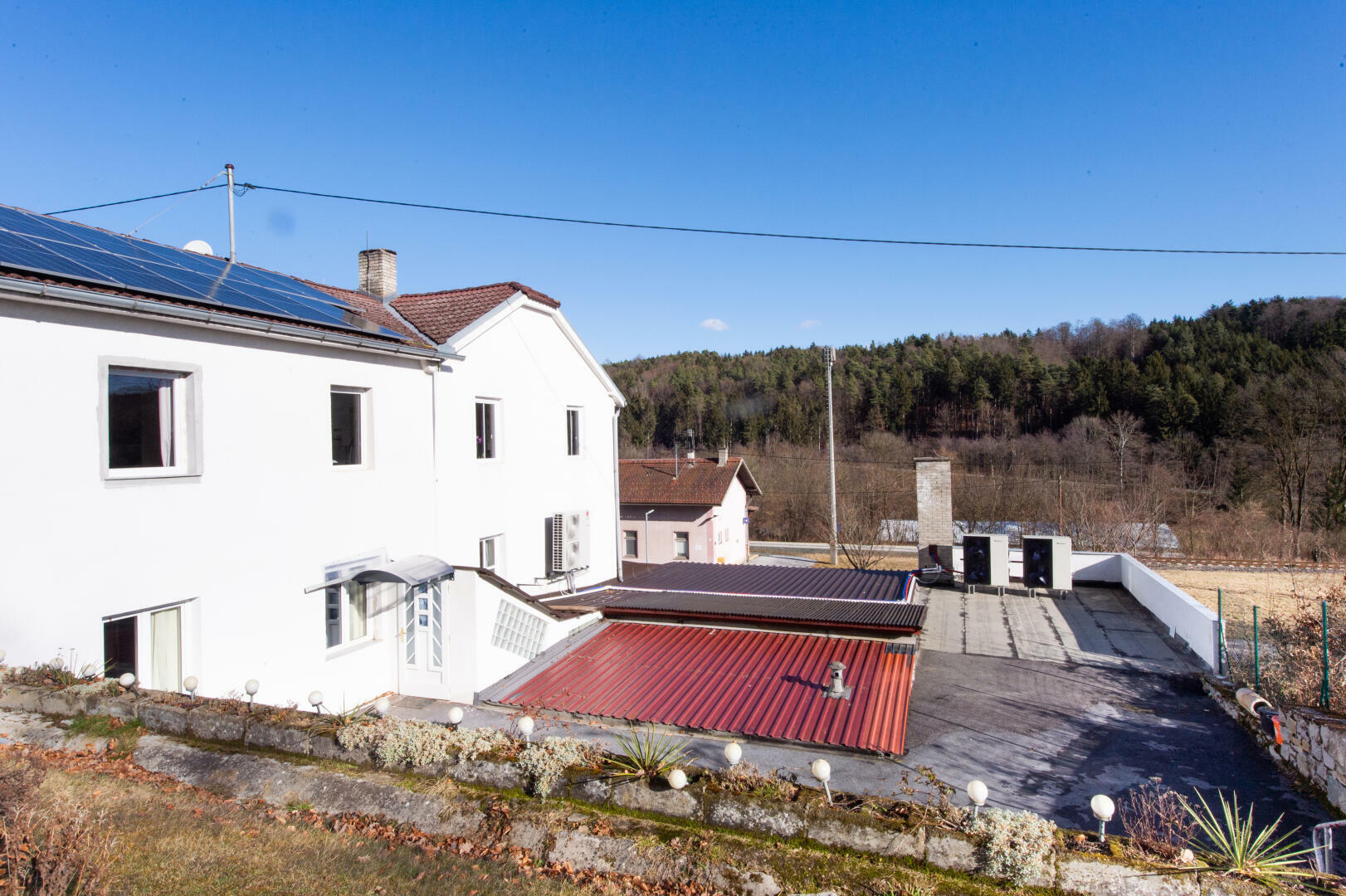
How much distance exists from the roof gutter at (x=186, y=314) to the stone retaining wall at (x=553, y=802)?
2.90 meters

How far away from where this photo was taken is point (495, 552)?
11.6 m

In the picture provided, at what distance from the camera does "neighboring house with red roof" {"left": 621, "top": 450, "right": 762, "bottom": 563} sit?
26078mm

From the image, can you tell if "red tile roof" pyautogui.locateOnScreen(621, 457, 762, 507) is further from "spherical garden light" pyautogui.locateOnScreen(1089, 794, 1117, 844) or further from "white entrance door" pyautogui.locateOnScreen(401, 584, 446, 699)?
"spherical garden light" pyautogui.locateOnScreen(1089, 794, 1117, 844)

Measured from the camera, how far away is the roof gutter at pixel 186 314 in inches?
209

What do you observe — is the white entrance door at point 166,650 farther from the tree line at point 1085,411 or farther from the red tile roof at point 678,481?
the tree line at point 1085,411

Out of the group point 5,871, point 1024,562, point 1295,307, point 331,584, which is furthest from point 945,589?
point 1295,307

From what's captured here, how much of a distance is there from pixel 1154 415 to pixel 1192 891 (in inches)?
2349

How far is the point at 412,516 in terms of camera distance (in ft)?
30.6

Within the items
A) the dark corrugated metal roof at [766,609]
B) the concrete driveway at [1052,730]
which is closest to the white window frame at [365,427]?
the concrete driveway at [1052,730]

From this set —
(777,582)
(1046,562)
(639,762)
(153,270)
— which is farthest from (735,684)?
(1046,562)

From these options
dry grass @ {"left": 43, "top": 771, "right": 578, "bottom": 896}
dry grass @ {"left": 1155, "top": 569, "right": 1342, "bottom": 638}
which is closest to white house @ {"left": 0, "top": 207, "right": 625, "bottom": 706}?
dry grass @ {"left": 43, "top": 771, "right": 578, "bottom": 896}

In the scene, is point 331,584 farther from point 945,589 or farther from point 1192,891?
point 945,589

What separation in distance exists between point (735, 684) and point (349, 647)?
4769 mm

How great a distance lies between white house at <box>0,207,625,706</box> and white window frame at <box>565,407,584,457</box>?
2.64 metres
